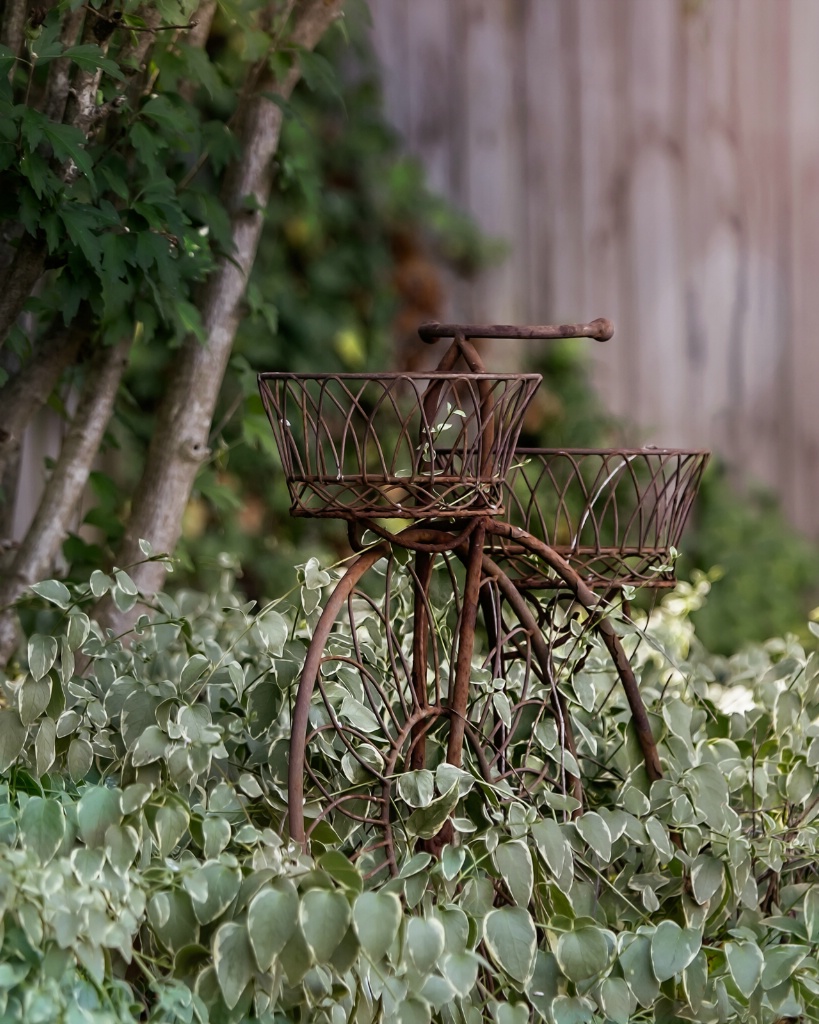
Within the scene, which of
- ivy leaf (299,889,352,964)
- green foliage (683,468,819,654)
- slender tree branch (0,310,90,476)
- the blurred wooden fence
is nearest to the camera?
ivy leaf (299,889,352,964)

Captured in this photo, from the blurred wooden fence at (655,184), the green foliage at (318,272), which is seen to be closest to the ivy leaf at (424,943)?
the green foliage at (318,272)

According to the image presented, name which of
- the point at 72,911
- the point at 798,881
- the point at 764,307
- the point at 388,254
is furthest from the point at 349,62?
the point at 72,911

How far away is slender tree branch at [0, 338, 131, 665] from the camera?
58.6 inches

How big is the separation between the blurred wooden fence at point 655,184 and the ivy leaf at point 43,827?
81.9 inches

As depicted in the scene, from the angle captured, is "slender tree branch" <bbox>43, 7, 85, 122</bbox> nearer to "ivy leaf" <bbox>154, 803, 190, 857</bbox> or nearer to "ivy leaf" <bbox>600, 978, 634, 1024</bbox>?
"ivy leaf" <bbox>154, 803, 190, 857</bbox>

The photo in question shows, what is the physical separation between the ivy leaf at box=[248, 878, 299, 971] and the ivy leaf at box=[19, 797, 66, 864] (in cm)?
19

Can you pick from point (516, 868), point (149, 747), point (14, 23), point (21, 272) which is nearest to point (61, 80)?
point (14, 23)

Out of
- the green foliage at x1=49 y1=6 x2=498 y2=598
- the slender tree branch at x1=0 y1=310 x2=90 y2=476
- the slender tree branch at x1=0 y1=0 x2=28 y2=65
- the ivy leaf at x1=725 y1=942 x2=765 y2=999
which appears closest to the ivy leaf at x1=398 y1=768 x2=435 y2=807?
the ivy leaf at x1=725 y1=942 x2=765 y2=999

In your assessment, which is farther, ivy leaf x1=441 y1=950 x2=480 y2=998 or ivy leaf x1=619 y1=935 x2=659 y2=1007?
ivy leaf x1=619 y1=935 x2=659 y2=1007

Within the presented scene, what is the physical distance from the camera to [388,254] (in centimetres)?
274

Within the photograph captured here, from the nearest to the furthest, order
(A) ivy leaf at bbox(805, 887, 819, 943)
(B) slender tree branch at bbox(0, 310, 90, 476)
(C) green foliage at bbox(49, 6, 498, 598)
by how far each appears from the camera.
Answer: (A) ivy leaf at bbox(805, 887, 819, 943) → (B) slender tree branch at bbox(0, 310, 90, 476) → (C) green foliage at bbox(49, 6, 498, 598)

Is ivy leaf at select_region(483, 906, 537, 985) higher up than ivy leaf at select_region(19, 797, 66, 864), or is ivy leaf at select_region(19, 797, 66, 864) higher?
ivy leaf at select_region(19, 797, 66, 864)

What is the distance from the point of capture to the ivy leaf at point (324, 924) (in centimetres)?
86

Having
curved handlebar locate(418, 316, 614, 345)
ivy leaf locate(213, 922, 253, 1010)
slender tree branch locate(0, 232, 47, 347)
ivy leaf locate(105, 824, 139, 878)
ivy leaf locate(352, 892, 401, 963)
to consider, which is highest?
slender tree branch locate(0, 232, 47, 347)
